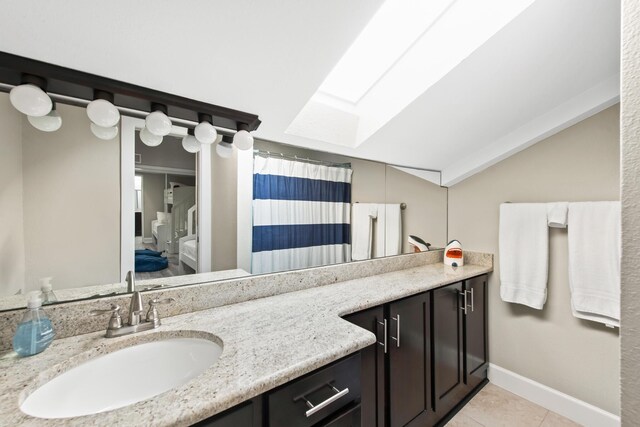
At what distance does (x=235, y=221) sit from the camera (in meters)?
1.44

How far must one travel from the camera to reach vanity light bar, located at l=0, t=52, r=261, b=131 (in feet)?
2.76

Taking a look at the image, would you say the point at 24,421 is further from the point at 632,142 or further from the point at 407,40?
the point at 407,40

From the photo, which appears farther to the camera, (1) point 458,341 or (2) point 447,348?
(1) point 458,341

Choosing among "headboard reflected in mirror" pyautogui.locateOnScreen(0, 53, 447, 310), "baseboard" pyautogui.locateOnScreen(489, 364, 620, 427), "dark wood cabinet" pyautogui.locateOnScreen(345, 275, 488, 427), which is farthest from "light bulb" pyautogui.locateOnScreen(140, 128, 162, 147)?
"baseboard" pyautogui.locateOnScreen(489, 364, 620, 427)

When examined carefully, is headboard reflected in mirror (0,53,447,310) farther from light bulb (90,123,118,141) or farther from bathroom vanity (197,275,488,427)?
bathroom vanity (197,275,488,427)

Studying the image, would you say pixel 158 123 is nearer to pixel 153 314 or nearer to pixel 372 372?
pixel 153 314

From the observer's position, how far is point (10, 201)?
887mm

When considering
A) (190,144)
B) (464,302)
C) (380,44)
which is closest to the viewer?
(190,144)

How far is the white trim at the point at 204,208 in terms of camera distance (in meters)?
1.30

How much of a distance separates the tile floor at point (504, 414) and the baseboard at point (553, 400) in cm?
4

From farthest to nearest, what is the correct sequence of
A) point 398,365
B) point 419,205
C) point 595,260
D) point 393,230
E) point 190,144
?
point 419,205 → point 393,230 → point 595,260 → point 398,365 → point 190,144

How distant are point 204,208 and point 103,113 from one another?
533 mm

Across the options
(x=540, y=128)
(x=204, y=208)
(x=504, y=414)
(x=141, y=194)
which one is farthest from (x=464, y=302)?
(x=141, y=194)

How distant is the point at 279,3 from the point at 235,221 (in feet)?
3.22
